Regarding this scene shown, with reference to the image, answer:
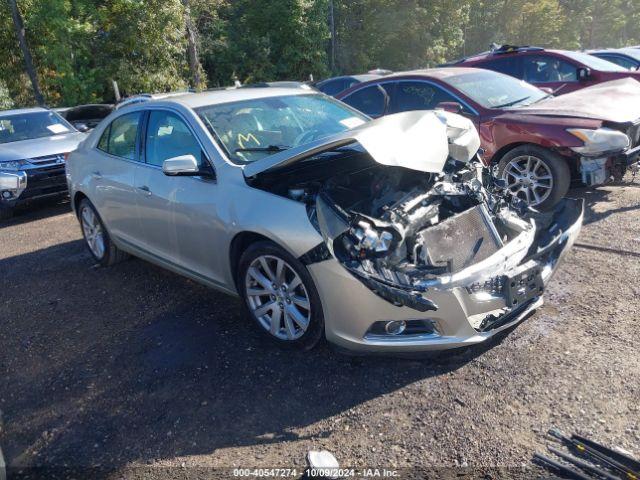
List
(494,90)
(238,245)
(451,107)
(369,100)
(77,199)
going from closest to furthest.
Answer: (238,245)
(77,199)
(451,107)
(494,90)
(369,100)

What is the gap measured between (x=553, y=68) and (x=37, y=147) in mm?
8377

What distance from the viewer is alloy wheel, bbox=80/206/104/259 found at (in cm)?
553

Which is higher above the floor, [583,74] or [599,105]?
[583,74]

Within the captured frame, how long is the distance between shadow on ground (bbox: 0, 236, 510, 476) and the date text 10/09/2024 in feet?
0.71

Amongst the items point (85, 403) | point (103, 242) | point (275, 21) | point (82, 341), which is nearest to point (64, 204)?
point (103, 242)

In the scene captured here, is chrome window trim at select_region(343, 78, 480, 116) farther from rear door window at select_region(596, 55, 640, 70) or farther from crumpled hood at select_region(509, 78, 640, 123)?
rear door window at select_region(596, 55, 640, 70)

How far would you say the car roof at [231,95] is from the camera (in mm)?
4398

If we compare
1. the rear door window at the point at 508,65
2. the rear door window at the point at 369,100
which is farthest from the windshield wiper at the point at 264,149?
the rear door window at the point at 508,65

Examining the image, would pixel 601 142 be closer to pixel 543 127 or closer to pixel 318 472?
pixel 543 127

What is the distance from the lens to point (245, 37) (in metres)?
25.5

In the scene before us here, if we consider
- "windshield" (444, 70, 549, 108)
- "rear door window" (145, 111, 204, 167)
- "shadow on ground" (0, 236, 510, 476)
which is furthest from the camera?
"windshield" (444, 70, 549, 108)

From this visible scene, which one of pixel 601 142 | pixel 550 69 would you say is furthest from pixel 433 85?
pixel 550 69

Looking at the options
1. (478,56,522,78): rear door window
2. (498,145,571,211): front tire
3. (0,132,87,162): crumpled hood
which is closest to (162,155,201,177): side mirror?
(498,145,571,211): front tire

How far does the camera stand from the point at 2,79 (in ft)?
62.1
